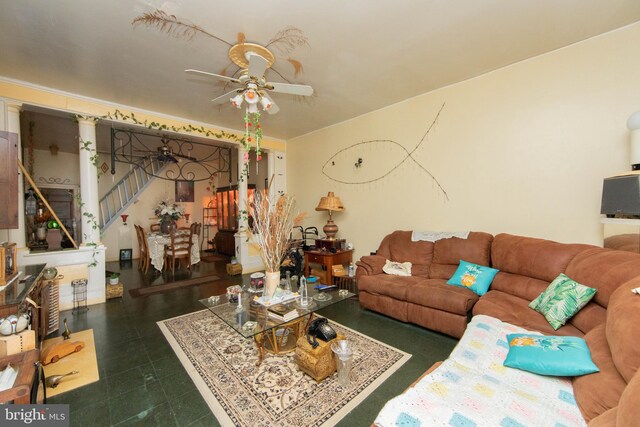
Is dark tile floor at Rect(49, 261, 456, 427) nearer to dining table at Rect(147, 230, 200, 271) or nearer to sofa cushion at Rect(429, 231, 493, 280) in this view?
sofa cushion at Rect(429, 231, 493, 280)

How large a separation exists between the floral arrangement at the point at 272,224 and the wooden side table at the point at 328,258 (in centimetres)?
180

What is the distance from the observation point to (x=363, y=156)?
4328 millimetres

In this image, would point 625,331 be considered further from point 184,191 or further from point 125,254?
point 184,191

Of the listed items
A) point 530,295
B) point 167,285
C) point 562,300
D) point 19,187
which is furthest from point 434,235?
point 19,187

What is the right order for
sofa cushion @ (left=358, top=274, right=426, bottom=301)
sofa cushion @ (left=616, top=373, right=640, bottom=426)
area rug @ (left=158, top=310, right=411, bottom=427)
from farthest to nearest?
1. sofa cushion @ (left=358, top=274, right=426, bottom=301)
2. area rug @ (left=158, top=310, right=411, bottom=427)
3. sofa cushion @ (left=616, top=373, right=640, bottom=426)

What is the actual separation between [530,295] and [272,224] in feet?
7.95

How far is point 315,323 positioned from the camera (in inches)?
80.4

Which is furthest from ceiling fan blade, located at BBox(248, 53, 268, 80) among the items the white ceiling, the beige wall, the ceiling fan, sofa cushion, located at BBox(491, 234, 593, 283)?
sofa cushion, located at BBox(491, 234, 593, 283)

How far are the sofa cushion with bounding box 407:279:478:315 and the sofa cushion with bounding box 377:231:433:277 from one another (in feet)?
1.23

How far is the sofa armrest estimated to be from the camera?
3.32 meters

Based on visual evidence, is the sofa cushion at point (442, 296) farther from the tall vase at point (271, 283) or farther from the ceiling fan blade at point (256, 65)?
the ceiling fan blade at point (256, 65)

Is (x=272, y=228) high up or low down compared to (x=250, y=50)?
down

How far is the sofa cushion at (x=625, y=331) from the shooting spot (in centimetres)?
106

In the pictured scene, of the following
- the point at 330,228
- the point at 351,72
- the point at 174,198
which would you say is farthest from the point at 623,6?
the point at 174,198
